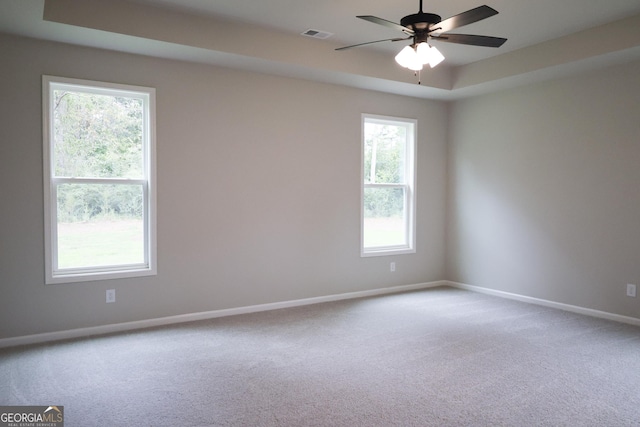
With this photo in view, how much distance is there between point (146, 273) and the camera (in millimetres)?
4309

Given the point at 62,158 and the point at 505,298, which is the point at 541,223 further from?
the point at 62,158

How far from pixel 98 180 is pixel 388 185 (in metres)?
3.45

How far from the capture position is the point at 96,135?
413 cm

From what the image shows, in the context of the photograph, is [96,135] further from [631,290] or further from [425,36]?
[631,290]

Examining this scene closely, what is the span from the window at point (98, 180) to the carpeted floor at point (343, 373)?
0.72 meters

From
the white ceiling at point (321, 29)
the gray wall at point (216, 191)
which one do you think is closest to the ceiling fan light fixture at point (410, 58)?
the white ceiling at point (321, 29)

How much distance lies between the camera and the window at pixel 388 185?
5.79 meters

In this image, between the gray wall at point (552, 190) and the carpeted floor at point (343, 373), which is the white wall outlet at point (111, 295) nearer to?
the carpeted floor at point (343, 373)

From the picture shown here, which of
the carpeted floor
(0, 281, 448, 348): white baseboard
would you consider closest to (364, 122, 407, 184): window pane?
(0, 281, 448, 348): white baseboard

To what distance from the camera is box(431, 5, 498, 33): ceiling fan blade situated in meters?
2.54

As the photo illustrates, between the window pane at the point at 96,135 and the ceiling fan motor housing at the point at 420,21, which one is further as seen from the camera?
the window pane at the point at 96,135

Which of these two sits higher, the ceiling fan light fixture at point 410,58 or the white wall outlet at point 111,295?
the ceiling fan light fixture at point 410,58

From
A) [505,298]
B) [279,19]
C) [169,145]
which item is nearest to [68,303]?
[169,145]

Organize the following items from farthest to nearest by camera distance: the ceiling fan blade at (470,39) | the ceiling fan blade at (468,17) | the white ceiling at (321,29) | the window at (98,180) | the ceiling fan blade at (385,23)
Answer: the window at (98,180) → the white ceiling at (321,29) → the ceiling fan blade at (470,39) → the ceiling fan blade at (385,23) → the ceiling fan blade at (468,17)
